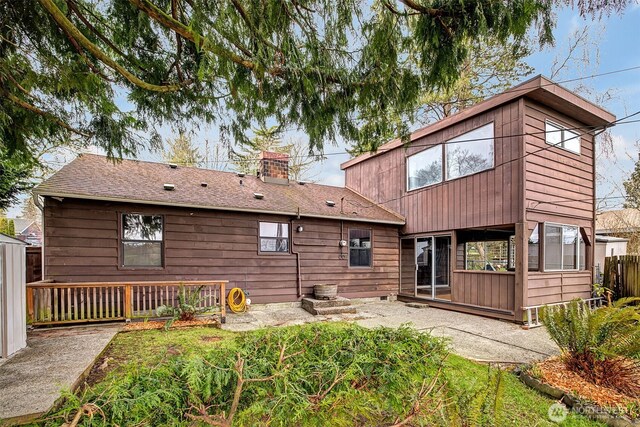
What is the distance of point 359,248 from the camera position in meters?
9.07

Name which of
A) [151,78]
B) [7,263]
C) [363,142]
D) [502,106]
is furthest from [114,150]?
[502,106]

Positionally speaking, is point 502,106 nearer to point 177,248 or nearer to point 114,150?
point 114,150

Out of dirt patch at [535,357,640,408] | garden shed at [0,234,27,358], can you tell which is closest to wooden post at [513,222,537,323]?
dirt patch at [535,357,640,408]

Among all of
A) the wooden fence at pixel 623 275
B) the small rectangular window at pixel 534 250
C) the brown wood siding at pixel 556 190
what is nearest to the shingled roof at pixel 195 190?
the small rectangular window at pixel 534 250

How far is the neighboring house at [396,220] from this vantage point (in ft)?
20.6

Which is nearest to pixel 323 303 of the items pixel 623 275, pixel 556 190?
pixel 556 190

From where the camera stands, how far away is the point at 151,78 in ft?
11.0

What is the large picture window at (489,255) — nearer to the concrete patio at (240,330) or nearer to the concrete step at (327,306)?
the concrete patio at (240,330)

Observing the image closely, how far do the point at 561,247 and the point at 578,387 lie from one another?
518cm

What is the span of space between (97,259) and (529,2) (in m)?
7.66

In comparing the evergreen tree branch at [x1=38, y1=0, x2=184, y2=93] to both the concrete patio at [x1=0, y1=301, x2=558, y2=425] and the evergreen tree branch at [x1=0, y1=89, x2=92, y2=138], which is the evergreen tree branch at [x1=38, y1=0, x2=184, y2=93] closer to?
the evergreen tree branch at [x1=0, y1=89, x2=92, y2=138]

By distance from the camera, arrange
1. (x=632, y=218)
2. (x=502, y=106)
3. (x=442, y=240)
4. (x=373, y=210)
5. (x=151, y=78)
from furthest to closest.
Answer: (x=632, y=218) → (x=373, y=210) → (x=442, y=240) → (x=502, y=106) → (x=151, y=78)

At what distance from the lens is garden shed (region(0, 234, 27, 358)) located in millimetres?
3395

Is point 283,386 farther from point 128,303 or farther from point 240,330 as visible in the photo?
point 128,303
